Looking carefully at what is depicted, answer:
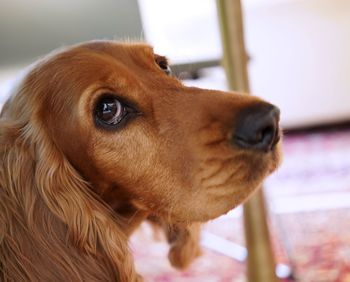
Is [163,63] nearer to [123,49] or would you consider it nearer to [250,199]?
[123,49]

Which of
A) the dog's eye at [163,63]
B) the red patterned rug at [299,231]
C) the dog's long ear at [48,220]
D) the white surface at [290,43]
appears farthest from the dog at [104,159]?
the white surface at [290,43]

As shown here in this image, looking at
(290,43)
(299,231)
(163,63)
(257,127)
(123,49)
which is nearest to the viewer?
(257,127)

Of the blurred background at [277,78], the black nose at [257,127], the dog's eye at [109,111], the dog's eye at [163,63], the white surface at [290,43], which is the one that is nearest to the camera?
the black nose at [257,127]

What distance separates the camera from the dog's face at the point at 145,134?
1116mm

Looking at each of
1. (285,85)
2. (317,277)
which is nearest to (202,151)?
(317,277)

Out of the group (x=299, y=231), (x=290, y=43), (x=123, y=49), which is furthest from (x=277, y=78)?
(x=123, y=49)

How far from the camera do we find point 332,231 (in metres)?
2.32

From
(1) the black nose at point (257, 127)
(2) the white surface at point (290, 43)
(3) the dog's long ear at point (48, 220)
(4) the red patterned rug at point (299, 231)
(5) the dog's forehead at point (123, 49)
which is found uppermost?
(5) the dog's forehead at point (123, 49)

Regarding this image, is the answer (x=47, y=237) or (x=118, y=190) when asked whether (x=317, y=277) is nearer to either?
(x=118, y=190)

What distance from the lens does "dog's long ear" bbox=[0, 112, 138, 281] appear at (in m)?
1.10

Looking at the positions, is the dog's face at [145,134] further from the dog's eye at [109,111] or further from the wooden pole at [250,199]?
the wooden pole at [250,199]

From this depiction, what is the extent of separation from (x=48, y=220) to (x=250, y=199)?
2.10 feet

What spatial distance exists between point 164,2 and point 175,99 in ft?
8.49

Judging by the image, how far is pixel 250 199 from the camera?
1541 mm
